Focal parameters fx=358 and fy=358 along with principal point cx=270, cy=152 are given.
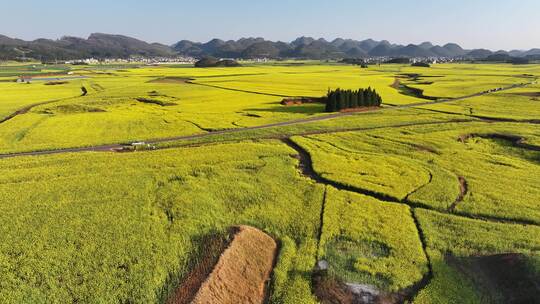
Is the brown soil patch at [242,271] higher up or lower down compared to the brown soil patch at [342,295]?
higher up

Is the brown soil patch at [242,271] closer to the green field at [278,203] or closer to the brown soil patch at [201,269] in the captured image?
the brown soil patch at [201,269]

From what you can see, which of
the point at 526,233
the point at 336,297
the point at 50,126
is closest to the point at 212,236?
the point at 336,297

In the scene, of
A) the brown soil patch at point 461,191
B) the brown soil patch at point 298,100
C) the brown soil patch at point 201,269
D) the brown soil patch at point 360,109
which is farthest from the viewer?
the brown soil patch at point 298,100

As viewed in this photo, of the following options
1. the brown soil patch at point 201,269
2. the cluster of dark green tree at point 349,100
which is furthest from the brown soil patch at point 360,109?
the brown soil patch at point 201,269

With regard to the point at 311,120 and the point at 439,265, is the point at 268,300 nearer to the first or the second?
the point at 439,265

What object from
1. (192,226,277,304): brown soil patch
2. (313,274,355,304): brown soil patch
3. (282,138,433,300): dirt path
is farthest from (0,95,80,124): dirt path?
(313,274,355,304): brown soil patch
